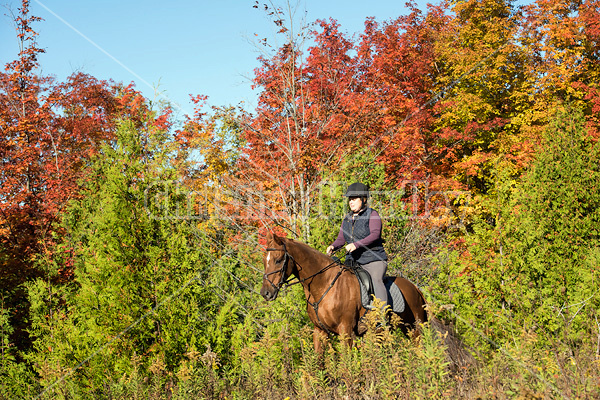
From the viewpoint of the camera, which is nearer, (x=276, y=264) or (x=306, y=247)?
(x=276, y=264)

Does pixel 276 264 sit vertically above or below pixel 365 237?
below

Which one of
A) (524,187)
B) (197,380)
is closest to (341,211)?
(524,187)

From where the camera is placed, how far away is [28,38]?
59.3 ft

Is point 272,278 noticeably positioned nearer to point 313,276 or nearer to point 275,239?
point 275,239

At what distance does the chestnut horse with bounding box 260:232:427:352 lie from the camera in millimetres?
6633

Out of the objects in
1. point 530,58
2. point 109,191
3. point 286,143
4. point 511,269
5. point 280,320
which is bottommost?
point 280,320

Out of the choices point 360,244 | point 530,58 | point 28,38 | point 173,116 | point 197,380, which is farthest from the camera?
point 173,116

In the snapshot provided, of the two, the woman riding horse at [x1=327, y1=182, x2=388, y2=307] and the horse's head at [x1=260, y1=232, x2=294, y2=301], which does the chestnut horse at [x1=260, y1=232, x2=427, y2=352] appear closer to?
the horse's head at [x1=260, y1=232, x2=294, y2=301]

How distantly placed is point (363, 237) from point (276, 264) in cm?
146

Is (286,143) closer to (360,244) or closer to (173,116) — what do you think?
(360,244)

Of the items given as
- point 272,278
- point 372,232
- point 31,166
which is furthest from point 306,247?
point 31,166

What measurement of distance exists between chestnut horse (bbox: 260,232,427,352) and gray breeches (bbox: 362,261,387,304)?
0.27 m

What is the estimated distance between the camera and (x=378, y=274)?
693cm

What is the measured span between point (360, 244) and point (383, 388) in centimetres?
295
